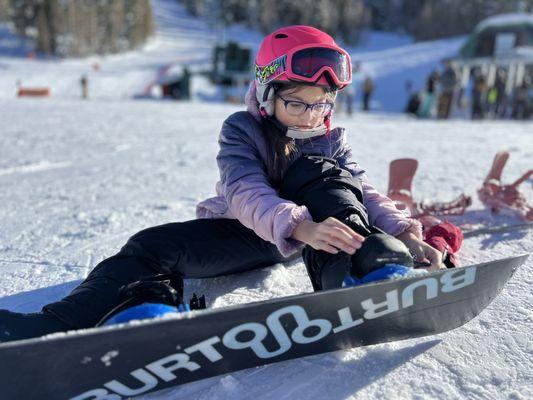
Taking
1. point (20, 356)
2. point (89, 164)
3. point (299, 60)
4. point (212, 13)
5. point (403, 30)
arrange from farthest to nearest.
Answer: point (403, 30) < point (212, 13) < point (89, 164) < point (299, 60) < point (20, 356)

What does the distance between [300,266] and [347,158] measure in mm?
526

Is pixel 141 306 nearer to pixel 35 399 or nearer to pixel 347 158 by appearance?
pixel 35 399

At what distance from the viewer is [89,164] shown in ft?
15.9

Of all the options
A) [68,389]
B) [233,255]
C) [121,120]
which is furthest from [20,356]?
[121,120]

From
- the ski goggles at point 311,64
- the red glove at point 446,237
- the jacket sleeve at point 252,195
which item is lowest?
the red glove at point 446,237

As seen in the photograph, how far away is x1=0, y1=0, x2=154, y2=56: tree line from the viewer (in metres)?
40.9

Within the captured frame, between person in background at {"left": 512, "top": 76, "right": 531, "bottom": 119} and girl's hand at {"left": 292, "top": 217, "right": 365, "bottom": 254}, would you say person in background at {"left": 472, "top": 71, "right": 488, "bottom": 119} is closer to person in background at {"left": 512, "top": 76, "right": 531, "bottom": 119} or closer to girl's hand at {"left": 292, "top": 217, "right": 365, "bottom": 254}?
person in background at {"left": 512, "top": 76, "right": 531, "bottom": 119}

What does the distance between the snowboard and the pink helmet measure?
0.83 metres

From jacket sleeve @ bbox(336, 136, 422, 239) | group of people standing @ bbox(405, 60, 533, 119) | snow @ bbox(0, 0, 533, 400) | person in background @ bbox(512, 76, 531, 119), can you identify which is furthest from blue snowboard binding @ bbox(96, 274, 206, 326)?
person in background @ bbox(512, 76, 531, 119)

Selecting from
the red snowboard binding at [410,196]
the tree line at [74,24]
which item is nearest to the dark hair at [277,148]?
the red snowboard binding at [410,196]

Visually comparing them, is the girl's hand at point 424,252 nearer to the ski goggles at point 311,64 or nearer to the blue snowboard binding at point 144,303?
the ski goggles at point 311,64

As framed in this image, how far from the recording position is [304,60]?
1701 millimetres

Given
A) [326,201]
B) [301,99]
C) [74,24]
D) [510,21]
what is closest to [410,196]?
[301,99]

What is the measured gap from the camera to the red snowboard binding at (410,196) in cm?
282
